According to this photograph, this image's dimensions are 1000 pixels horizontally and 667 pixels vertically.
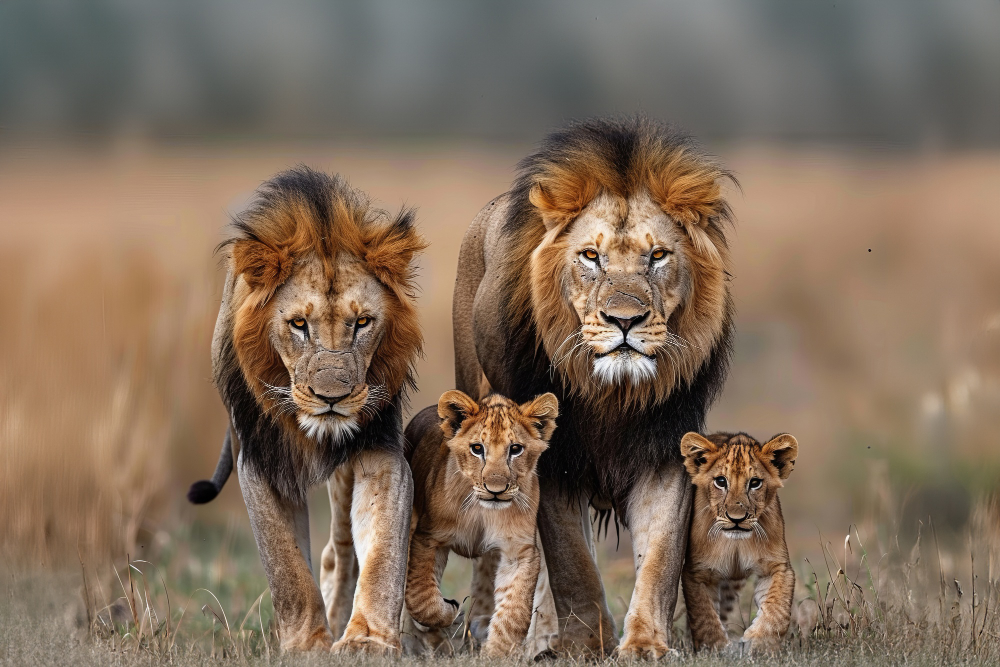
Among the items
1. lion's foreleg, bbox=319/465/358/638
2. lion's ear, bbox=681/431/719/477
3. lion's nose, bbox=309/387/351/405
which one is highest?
lion's nose, bbox=309/387/351/405

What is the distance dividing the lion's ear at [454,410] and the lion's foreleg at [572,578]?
50cm

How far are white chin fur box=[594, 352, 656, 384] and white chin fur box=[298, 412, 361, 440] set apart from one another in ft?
2.79

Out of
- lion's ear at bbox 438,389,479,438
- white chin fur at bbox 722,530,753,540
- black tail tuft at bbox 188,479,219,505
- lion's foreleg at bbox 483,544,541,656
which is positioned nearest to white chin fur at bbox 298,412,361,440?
lion's ear at bbox 438,389,479,438

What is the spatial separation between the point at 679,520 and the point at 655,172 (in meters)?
1.24

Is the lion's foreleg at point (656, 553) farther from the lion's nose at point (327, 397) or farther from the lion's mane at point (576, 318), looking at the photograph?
the lion's nose at point (327, 397)

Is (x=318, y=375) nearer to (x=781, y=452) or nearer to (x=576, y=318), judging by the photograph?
(x=576, y=318)

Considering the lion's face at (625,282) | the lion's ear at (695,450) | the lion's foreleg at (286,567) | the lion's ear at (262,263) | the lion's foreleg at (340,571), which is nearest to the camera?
the lion's face at (625,282)

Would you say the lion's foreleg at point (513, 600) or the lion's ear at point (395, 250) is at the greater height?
the lion's ear at point (395, 250)

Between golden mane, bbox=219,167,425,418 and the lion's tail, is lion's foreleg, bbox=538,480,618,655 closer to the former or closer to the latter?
golden mane, bbox=219,167,425,418

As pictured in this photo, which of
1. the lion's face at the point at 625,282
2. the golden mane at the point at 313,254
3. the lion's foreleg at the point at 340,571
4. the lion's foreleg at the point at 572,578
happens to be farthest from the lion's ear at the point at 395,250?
the lion's foreleg at the point at 340,571

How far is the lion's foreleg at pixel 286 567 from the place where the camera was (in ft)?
14.8

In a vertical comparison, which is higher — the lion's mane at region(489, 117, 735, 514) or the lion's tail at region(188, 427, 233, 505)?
the lion's mane at region(489, 117, 735, 514)

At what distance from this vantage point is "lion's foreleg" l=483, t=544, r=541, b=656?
4.43m

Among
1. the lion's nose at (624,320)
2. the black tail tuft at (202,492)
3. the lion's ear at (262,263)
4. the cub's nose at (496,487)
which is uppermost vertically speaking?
the lion's ear at (262,263)
